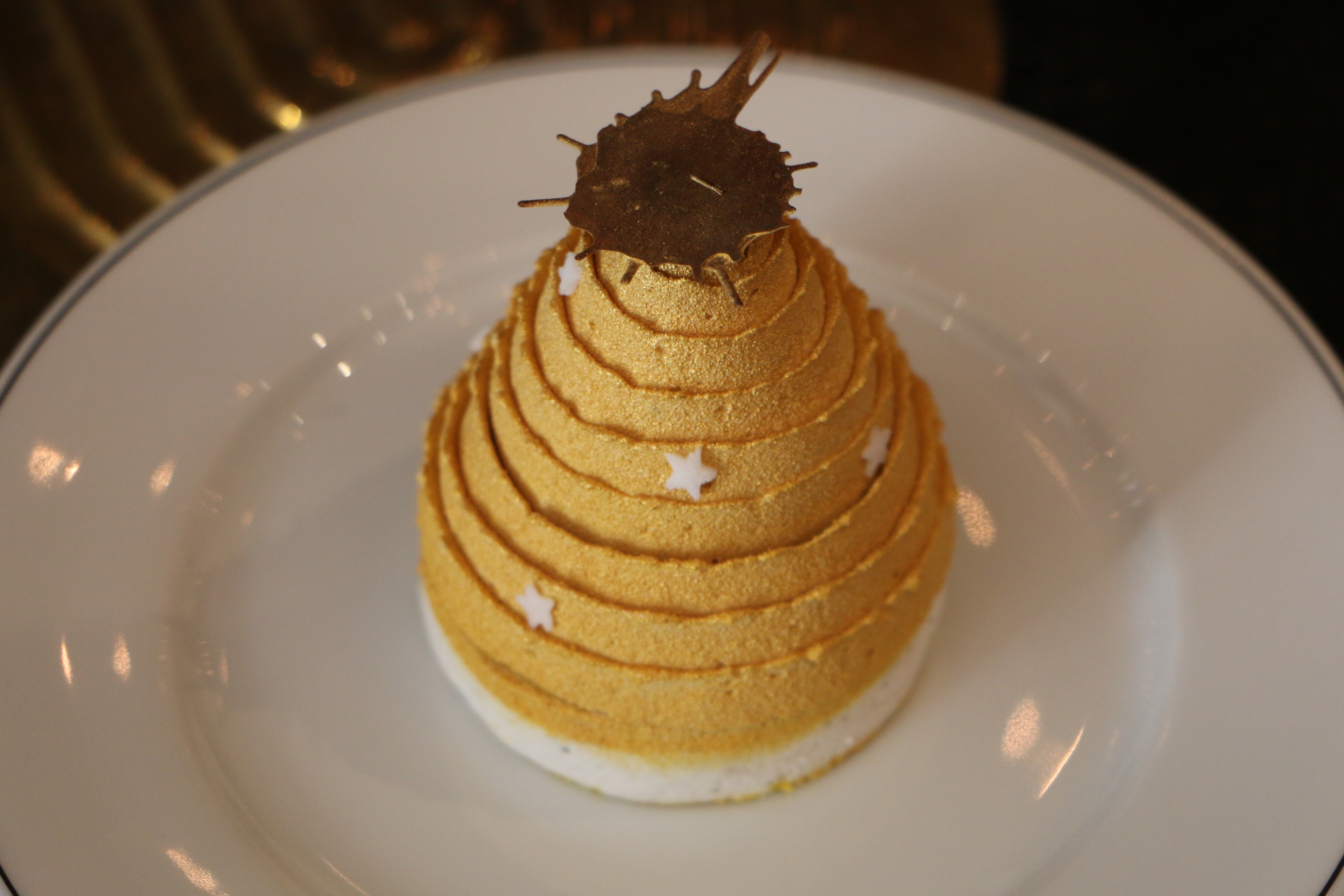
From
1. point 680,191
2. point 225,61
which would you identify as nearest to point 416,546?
point 680,191

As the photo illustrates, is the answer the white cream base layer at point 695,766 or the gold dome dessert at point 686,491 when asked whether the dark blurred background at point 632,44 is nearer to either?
the gold dome dessert at point 686,491

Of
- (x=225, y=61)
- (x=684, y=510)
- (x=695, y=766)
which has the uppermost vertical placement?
(x=225, y=61)

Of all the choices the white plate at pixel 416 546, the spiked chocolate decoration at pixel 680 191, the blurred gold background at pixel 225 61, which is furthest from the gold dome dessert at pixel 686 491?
the blurred gold background at pixel 225 61

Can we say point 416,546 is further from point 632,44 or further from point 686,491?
point 632,44

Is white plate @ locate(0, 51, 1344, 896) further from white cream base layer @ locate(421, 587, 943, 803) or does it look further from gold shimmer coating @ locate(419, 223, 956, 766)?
gold shimmer coating @ locate(419, 223, 956, 766)

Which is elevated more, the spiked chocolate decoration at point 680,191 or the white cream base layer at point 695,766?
the spiked chocolate decoration at point 680,191

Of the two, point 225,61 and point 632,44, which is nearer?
point 225,61
